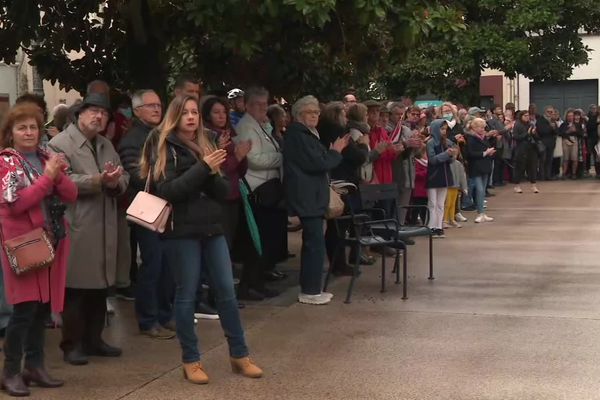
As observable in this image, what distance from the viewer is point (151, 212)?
5281 mm

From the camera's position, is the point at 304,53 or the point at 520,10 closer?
the point at 304,53

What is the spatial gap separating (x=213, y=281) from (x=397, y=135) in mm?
5616

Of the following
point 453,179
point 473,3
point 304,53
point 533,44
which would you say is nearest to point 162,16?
point 304,53

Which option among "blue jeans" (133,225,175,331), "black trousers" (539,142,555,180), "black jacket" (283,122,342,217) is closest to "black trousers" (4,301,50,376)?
"blue jeans" (133,225,175,331)

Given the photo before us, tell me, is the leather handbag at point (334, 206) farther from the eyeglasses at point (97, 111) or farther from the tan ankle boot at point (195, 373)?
the tan ankle boot at point (195, 373)

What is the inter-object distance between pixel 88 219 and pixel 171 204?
0.85 m

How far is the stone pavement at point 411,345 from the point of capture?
5398mm

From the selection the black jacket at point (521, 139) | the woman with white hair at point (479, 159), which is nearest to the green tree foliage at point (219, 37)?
the woman with white hair at point (479, 159)

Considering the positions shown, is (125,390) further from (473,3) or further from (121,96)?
(473,3)

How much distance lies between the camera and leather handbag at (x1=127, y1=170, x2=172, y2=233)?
526cm

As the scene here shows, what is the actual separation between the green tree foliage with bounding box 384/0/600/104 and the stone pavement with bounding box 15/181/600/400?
10.0 m

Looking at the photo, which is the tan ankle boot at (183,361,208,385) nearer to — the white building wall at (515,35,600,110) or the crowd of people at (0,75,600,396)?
the crowd of people at (0,75,600,396)

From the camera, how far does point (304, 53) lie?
9508mm

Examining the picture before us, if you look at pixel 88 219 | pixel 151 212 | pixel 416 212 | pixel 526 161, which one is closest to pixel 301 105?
pixel 88 219
